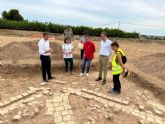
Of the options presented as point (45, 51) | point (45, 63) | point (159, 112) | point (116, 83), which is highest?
point (45, 51)

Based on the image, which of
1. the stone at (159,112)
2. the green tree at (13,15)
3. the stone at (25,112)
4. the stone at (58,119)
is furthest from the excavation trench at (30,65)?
the green tree at (13,15)

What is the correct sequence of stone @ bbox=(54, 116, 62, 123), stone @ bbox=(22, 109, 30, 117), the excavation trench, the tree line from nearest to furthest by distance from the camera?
stone @ bbox=(54, 116, 62, 123) → stone @ bbox=(22, 109, 30, 117) → the excavation trench → the tree line

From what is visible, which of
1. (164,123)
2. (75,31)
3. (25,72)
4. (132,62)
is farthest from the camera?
(75,31)

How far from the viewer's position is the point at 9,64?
12188 mm

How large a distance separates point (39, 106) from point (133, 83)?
14.0ft

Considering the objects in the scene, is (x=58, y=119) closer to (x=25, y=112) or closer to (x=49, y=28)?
(x=25, y=112)

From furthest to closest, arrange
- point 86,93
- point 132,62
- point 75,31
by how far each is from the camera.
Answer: point 75,31 < point 132,62 < point 86,93

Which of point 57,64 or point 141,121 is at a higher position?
point 57,64

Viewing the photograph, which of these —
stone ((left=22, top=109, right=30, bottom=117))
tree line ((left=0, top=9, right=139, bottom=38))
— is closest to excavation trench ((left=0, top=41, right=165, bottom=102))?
stone ((left=22, top=109, right=30, bottom=117))

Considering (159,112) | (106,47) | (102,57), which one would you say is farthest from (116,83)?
(159,112)

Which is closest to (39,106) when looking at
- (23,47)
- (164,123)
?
(164,123)

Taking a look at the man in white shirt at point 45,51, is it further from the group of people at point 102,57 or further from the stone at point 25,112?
the stone at point 25,112

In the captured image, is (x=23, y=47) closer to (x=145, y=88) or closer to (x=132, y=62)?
(x=132, y=62)

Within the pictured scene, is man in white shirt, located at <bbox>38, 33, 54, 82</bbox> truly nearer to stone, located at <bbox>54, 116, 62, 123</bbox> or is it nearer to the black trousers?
the black trousers
